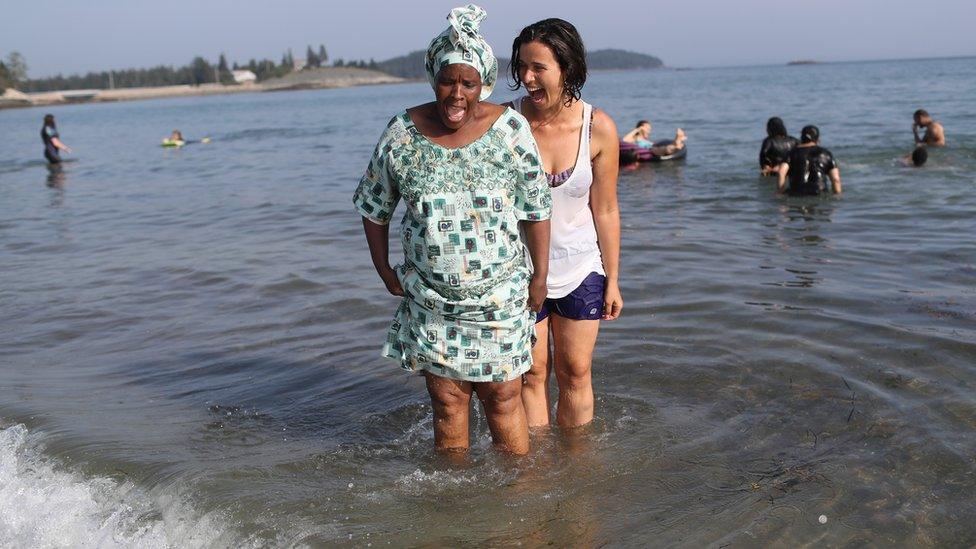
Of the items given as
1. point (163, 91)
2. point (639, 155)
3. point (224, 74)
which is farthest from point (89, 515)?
point (224, 74)

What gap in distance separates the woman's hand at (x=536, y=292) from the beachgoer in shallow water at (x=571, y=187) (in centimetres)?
29

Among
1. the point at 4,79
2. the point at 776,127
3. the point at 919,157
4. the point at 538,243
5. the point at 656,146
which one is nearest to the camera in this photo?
the point at 538,243

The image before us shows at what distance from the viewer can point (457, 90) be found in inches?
132

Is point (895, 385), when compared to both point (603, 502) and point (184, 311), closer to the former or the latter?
point (603, 502)

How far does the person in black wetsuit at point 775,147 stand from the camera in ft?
49.3

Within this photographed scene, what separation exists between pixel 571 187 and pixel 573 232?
0.73ft

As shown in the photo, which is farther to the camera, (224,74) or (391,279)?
(224,74)

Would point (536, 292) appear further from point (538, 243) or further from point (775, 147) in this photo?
point (775, 147)

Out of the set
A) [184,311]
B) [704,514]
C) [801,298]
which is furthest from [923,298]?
[184,311]

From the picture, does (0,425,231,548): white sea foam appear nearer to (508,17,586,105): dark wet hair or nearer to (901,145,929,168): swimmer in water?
(508,17,586,105): dark wet hair

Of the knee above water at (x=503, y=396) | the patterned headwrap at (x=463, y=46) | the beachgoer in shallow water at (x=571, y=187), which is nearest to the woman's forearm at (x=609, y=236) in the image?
the beachgoer in shallow water at (x=571, y=187)

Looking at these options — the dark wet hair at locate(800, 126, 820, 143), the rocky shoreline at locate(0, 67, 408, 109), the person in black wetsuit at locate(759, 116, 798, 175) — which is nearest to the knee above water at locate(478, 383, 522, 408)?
the dark wet hair at locate(800, 126, 820, 143)

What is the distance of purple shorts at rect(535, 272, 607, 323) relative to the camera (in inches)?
166

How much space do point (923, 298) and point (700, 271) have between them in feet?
6.85
